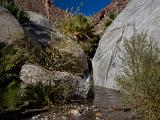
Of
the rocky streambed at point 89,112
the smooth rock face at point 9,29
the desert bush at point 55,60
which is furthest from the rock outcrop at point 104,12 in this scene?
the rocky streambed at point 89,112

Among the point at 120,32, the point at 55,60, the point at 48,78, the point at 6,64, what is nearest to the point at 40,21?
the point at 120,32

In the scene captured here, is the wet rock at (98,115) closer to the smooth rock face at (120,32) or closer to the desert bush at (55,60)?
the desert bush at (55,60)

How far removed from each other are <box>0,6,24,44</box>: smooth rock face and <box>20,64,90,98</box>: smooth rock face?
4.80 feet

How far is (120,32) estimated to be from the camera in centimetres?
1803

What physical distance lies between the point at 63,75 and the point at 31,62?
1842 mm

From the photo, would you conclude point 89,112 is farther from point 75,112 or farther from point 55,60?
point 55,60

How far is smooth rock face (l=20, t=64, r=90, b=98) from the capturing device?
42.1ft

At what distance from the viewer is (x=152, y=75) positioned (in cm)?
778

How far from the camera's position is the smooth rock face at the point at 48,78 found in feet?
42.1

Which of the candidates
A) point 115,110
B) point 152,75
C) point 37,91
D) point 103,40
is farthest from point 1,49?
point 103,40

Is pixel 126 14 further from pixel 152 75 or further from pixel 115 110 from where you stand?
pixel 152 75

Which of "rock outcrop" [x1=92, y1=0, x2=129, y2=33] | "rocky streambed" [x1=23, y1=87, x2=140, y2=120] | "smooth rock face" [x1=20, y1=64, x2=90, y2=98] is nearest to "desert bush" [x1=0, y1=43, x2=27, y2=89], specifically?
"smooth rock face" [x1=20, y1=64, x2=90, y2=98]

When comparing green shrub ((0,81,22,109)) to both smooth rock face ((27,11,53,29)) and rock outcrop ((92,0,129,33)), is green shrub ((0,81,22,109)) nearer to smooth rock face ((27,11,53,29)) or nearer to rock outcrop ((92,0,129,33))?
smooth rock face ((27,11,53,29))

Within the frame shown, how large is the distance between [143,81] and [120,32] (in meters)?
10.3
